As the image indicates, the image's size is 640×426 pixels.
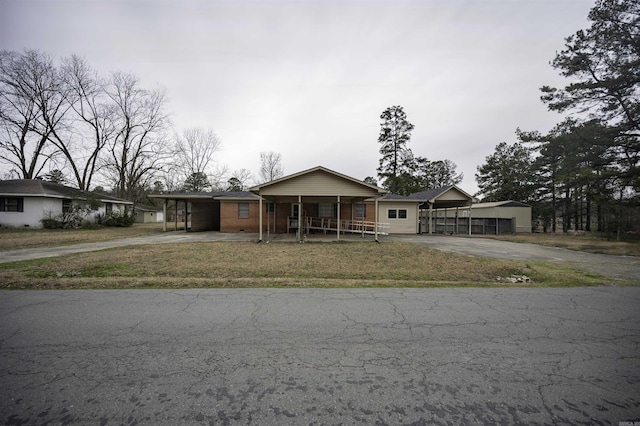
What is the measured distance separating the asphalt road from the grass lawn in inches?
52.1

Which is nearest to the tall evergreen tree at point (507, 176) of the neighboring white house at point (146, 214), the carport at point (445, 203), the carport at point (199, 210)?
the carport at point (445, 203)

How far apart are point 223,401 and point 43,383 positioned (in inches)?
68.9

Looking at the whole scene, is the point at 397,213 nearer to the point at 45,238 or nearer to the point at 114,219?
the point at 45,238

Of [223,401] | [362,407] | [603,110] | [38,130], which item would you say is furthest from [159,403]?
[38,130]

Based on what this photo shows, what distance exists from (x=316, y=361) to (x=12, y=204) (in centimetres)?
3150

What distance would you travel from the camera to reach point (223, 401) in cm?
222

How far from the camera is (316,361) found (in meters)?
2.86

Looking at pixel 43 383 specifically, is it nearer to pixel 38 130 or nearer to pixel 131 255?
pixel 131 255

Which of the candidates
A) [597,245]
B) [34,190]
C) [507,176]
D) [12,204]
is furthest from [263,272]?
[507,176]

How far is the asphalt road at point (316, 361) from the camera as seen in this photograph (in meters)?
2.12

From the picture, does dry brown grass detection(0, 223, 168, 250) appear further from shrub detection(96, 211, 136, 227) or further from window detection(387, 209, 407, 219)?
window detection(387, 209, 407, 219)

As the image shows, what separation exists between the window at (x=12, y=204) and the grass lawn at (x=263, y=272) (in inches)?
782

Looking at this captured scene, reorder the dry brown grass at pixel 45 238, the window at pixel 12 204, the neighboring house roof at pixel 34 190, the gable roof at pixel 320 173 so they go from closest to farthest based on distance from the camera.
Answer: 1. the dry brown grass at pixel 45 238
2. the gable roof at pixel 320 173
3. the neighboring house roof at pixel 34 190
4. the window at pixel 12 204

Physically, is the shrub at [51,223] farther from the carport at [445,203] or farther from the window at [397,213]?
the carport at [445,203]
